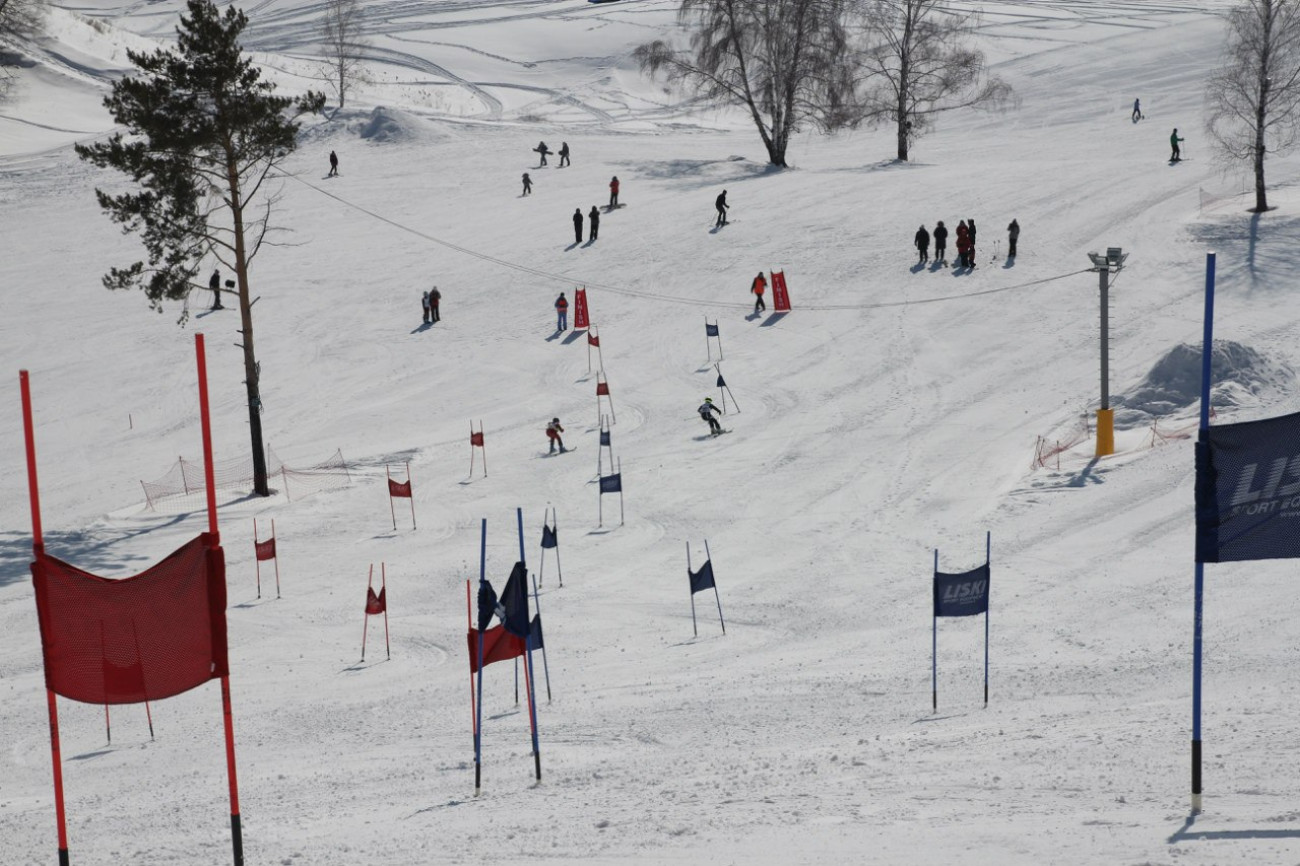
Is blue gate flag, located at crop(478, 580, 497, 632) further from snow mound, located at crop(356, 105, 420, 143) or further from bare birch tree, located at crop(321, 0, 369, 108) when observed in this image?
bare birch tree, located at crop(321, 0, 369, 108)

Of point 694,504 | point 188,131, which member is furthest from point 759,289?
point 188,131

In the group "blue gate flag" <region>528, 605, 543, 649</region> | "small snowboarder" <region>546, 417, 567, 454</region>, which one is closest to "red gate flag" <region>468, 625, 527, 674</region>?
"blue gate flag" <region>528, 605, 543, 649</region>

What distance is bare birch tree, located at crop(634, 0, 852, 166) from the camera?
167ft

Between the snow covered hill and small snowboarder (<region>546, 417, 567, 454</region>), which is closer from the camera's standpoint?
the snow covered hill

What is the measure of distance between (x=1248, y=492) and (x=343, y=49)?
7381 cm

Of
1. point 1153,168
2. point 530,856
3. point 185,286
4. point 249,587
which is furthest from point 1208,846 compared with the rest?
point 1153,168

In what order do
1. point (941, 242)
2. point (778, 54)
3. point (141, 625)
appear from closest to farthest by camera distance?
point (141, 625)
point (941, 242)
point (778, 54)

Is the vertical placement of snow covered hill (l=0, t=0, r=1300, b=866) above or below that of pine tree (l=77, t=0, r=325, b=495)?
below

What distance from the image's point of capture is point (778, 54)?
5134 centimetres

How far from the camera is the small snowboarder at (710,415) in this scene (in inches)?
1086

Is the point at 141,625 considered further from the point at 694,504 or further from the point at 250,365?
the point at 250,365

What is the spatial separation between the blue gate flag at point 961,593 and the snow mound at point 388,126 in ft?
163

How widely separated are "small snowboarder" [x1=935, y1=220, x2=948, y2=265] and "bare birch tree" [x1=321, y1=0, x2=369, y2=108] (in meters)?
38.2

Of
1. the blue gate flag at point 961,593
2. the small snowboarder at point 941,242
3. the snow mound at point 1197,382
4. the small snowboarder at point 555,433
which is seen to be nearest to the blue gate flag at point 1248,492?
the blue gate flag at point 961,593
